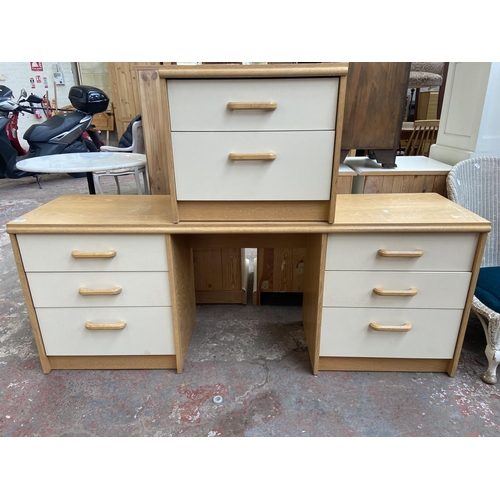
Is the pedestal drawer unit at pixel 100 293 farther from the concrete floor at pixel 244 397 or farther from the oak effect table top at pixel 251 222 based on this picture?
the concrete floor at pixel 244 397

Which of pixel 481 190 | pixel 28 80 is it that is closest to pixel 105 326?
pixel 481 190

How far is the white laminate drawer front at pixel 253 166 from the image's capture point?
1.18 m

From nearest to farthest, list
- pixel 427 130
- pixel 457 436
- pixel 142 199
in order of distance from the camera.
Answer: pixel 457 436
pixel 142 199
pixel 427 130

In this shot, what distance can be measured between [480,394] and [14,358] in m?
2.03

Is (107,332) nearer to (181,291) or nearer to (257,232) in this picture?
(181,291)

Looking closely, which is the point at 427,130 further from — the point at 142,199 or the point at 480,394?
the point at 142,199

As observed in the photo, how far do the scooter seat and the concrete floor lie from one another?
3385mm

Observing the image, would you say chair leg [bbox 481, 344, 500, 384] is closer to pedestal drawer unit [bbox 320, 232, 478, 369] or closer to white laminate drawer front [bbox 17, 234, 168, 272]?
pedestal drawer unit [bbox 320, 232, 478, 369]

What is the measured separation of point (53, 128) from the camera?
4309 millimetres

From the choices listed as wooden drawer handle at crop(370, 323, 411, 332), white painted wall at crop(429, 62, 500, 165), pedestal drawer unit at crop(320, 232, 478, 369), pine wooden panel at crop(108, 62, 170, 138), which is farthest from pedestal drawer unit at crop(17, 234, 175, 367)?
pine wooden panel at crop(108, 62, 170, 138)

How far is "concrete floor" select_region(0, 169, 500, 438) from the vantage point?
4.11 feet

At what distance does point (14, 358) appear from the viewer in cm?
162

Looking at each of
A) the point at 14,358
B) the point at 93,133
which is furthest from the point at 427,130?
the point at 93,133

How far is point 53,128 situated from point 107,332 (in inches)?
152
